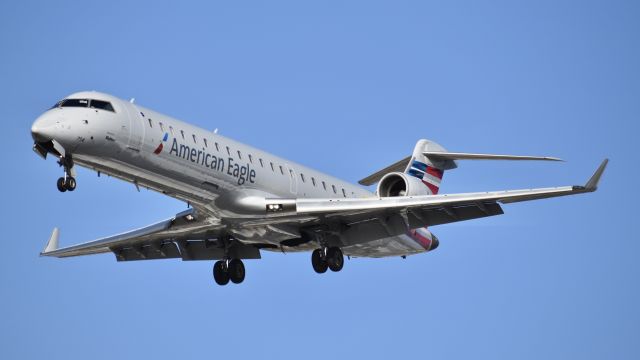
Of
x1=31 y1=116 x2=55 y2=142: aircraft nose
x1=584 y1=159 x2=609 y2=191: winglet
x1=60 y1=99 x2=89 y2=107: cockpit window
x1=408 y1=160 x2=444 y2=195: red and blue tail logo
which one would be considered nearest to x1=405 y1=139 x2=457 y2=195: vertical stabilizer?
x1=408 y1=160 x2=444 y2=195: red and blue tail logo

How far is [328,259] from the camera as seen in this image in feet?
98.7

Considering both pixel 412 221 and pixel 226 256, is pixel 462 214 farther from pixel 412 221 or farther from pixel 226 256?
pixel 226 256

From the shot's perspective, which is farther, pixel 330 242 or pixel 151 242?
pixel 151 242

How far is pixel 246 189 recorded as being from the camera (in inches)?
1112

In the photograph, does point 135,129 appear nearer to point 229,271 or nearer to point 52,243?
point 229,271

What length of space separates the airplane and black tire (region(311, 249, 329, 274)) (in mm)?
31

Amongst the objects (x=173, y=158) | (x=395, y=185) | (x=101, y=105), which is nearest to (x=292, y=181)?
(x=395, y=185)

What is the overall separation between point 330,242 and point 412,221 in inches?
95.2

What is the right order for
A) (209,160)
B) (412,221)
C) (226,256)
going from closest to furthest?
(209,160) → (412,221) → (226,256)

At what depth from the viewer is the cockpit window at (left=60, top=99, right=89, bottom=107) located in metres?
25.9

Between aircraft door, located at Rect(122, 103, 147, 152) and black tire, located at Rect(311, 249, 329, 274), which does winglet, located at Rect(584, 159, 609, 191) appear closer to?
black tire, located at Rect(311, 249, 329, 274)

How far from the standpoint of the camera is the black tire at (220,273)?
32.2 meters

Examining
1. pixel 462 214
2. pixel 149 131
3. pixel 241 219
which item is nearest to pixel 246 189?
pixel 241 219

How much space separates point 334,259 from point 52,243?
9.23 metres
